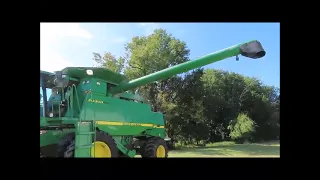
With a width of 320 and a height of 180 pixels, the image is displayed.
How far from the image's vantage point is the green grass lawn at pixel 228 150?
21.8 ft

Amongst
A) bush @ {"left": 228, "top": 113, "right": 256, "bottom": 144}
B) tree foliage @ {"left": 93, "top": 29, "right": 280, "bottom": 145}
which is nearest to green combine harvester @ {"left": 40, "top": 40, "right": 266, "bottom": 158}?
tree foliage @ {"left": 93, "top": 29, "right": 280, "bottom": 145}

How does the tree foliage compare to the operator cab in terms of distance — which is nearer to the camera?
the operator cab

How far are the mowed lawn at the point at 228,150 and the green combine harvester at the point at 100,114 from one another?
464 mm


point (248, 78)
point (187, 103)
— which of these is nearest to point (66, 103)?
point (187, 103)

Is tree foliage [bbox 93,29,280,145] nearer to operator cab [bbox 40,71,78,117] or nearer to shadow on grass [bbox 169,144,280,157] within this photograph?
shadow on grass [bbox 169,144,280,157]

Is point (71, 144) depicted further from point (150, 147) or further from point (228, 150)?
point (228, 150)

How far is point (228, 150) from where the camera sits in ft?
23.1

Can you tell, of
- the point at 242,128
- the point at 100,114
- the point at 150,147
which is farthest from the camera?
the point at 242,128

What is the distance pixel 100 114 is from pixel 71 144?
2.53 ft

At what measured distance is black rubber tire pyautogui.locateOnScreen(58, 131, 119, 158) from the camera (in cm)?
480

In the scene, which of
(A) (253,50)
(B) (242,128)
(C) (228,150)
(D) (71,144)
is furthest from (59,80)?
(B) (242,128)

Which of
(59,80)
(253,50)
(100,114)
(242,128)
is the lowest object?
(242,128)
